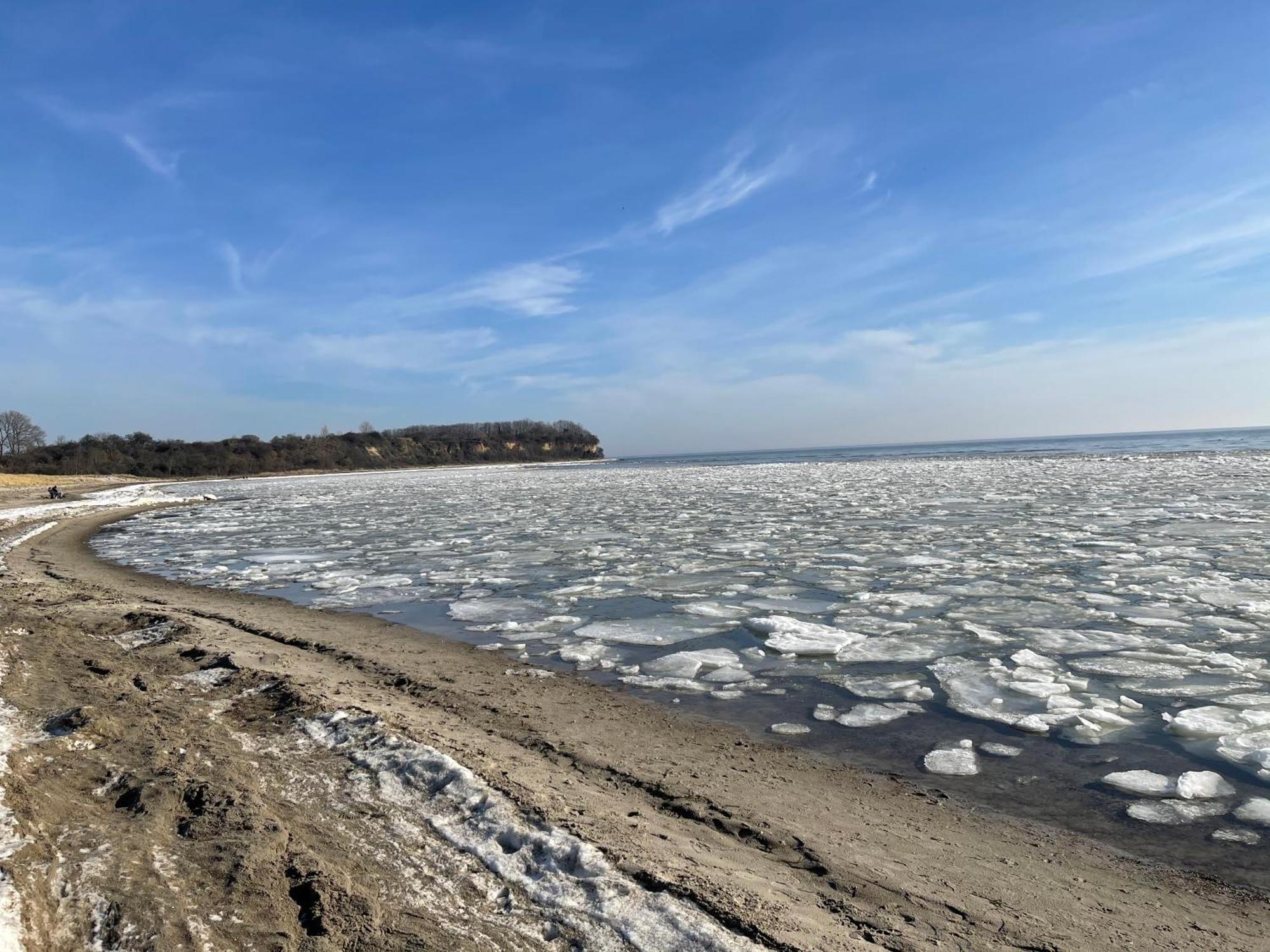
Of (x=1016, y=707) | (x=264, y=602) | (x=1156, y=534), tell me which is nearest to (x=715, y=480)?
(x=1156, y=534)

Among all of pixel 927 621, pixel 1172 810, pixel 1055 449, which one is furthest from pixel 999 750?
pixel 1055 449

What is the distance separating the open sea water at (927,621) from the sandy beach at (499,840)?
0.35 meters

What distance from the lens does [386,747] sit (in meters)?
2.85

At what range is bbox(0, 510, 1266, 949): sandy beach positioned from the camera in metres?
1.76

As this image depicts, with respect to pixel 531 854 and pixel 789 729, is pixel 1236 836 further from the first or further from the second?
pixel 531 854

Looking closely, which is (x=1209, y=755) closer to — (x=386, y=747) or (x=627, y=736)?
(x=627, y=736)

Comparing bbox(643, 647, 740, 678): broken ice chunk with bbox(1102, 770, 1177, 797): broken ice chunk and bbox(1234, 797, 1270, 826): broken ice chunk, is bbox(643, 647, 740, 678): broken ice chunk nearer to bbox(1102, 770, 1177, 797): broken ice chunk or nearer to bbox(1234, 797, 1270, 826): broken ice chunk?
bbox(1102, 770, 1177, 797): broken ice chunk

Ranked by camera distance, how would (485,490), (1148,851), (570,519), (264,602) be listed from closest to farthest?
(1148,851)
(264,602)
(570,519)
(485,490)

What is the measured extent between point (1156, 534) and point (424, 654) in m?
8.38

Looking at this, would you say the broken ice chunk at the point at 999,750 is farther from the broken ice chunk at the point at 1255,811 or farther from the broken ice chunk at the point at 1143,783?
the broken ice chunk at the point at 1255,811

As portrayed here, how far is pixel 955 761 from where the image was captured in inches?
116

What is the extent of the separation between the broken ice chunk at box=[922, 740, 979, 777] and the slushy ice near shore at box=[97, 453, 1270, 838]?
0.40 ft

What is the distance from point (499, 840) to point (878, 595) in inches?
173

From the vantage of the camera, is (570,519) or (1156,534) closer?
(1156,534)
